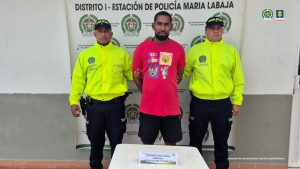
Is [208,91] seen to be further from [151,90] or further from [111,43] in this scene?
[111,43]

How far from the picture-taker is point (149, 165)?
6.61 feet

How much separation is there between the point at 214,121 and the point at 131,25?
4.55 ft

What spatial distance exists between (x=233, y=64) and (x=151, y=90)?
2.95ft

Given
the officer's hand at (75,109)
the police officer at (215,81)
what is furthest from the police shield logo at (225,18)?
the officer's hand at (75,109)

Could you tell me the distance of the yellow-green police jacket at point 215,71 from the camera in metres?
3.42

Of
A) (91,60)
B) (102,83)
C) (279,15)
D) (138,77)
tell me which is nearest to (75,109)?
(102,83)

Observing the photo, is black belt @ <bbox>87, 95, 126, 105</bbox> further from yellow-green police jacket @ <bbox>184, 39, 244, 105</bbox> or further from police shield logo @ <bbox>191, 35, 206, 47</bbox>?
police shield logo @ <bbox>191, 35, 206, 47</bbox>

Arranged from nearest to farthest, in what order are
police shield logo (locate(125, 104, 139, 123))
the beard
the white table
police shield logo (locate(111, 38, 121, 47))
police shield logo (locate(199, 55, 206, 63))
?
the white table → the beard → police shield logo (locate(199, 55, 206, 63)) → police shield logo (locate(111, 38, 121, 47)) → police shield logo (locate(125, 104, 139, 123))

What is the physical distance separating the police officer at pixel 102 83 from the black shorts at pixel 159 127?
0.96 feet

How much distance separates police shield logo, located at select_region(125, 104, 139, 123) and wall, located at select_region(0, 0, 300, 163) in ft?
2.27

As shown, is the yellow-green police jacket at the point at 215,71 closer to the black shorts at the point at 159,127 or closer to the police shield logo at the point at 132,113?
the black shorts at the point at 159,127

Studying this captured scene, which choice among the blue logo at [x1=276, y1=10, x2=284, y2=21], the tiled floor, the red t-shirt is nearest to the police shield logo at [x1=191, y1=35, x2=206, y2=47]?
the red t-shirt

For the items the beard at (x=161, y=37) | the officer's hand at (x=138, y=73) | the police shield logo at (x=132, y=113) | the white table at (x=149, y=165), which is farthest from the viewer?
the police shield logo at (x=132, y=113)

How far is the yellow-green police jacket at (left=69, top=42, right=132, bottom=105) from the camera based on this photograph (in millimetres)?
3443
